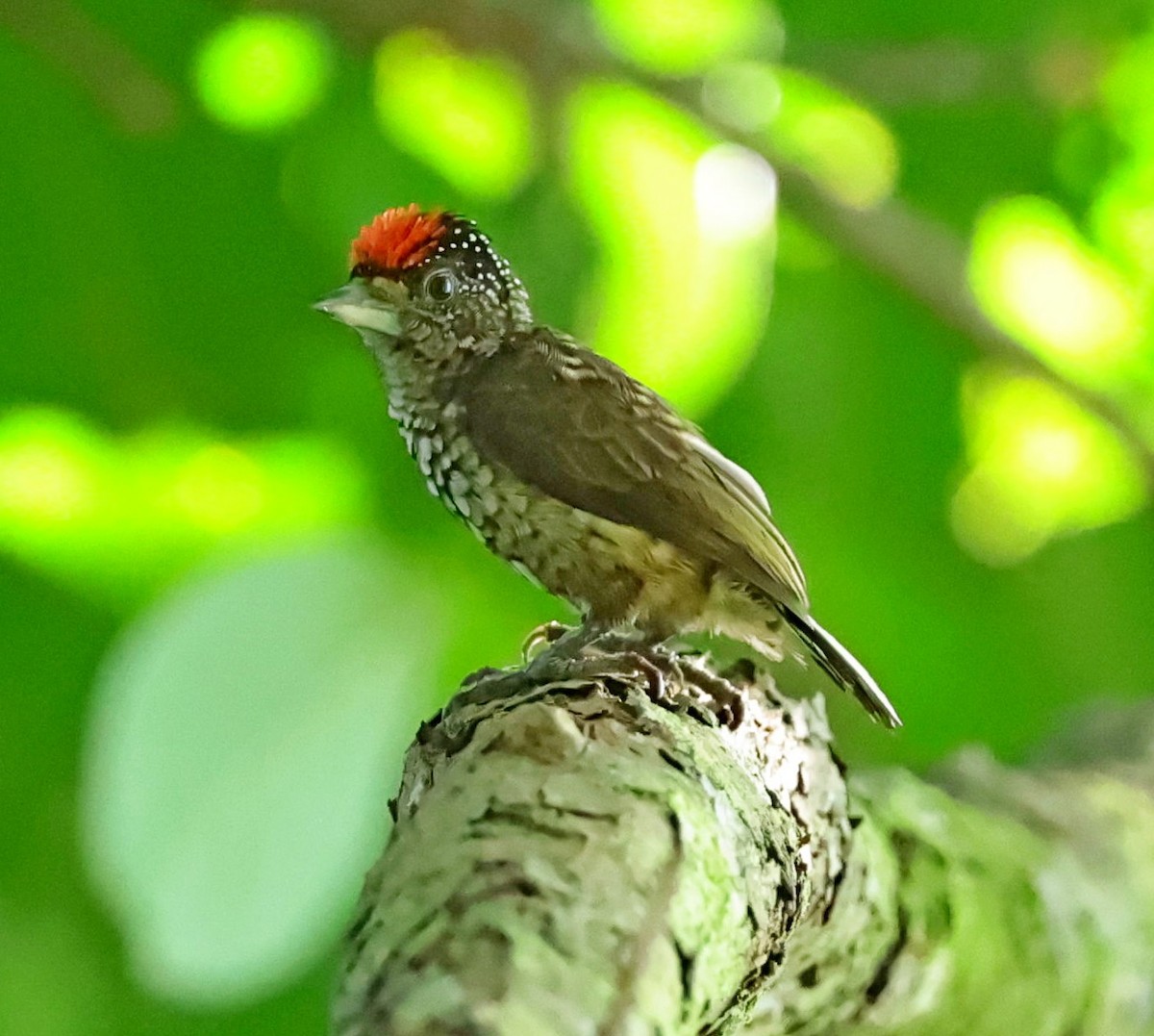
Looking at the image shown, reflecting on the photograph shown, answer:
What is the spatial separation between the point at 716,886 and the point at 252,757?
1.59m

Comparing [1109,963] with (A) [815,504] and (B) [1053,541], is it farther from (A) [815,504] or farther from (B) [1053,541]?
(B) [1053,541]

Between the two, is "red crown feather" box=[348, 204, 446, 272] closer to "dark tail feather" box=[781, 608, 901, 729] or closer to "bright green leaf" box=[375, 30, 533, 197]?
"dark tail feather" box=[781, 608, 901, 729]

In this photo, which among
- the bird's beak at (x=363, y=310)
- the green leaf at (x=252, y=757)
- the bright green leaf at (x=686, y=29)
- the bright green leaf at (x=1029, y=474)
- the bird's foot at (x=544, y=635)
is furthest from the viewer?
the bright green leaf at (x=1029, y=474)

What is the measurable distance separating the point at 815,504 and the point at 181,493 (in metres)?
1.11

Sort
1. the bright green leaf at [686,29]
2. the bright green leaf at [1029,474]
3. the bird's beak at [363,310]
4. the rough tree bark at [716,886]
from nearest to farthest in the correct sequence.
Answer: the rough tree bark at [716,886] < the bird's beak at [363,310] < the bright green leaf at [686,29] < the bright green leaf at [1029,474]

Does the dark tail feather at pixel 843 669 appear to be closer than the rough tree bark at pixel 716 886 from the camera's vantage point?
No

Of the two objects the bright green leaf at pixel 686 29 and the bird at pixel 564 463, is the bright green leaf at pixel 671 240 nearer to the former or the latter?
the bright green leaf at pixel 686 29

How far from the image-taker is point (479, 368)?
4.73 feet

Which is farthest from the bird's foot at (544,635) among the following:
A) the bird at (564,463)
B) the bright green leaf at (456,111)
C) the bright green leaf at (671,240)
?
the bright green leaf at (456,111)

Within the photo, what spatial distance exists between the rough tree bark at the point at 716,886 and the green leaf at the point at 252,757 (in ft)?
3.30

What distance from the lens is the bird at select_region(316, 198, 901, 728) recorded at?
131 centimetres

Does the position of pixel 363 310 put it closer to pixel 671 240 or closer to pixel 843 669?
pixel 843 669

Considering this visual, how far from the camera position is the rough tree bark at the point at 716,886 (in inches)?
25.1

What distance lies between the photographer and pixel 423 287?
1460 millimetres
